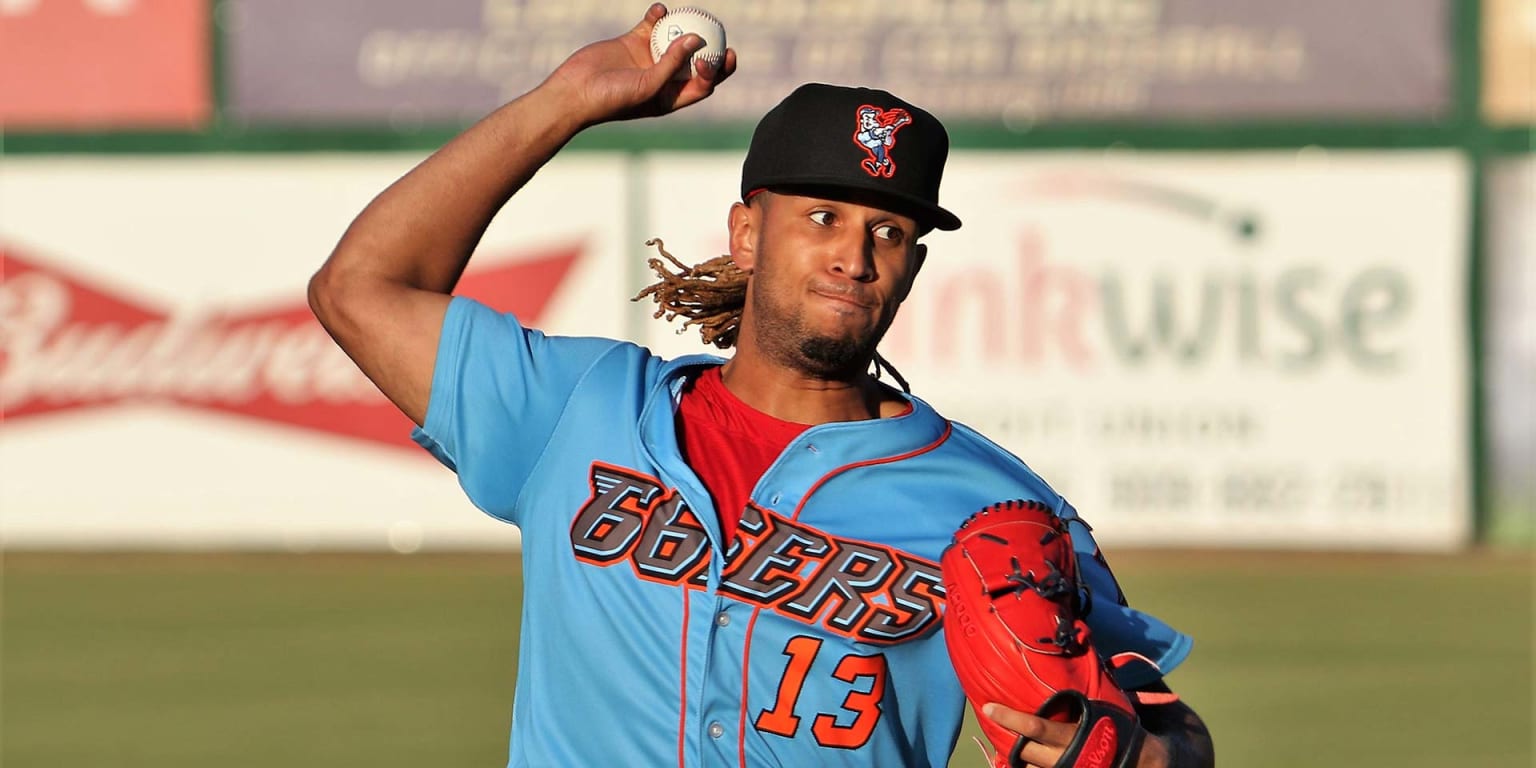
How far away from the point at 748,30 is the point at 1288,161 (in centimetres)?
381

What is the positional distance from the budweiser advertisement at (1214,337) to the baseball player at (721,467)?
10089 mm

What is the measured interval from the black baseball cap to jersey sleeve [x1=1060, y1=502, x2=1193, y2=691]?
0.60 metres

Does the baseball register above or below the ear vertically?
above

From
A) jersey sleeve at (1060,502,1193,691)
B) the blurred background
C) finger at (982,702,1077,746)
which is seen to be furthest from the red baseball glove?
the blurred background

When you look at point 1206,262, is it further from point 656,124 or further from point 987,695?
point 987,695

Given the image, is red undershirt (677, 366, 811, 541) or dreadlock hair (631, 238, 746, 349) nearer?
red undershirt (677, 366, 811, 541)

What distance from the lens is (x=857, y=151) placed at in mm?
A: 3469

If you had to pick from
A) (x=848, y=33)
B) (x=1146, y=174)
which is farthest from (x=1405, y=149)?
(x=848, y=33)

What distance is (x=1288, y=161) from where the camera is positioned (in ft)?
46.3

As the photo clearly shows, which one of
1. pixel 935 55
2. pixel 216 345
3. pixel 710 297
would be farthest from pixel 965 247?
pixel 710 297

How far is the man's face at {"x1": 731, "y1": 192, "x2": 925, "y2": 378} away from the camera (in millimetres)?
3516

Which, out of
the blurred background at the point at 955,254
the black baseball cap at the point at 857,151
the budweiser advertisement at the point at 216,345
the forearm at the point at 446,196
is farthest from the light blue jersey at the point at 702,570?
the budweiser advertisement at the point at 216,345

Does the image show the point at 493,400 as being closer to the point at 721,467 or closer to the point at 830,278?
the point at 721,467

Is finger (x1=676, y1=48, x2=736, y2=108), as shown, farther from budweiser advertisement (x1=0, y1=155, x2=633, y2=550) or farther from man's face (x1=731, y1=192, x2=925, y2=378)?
budweiser advertisement (x1=0, y1=155, x2=633, y2=550)
